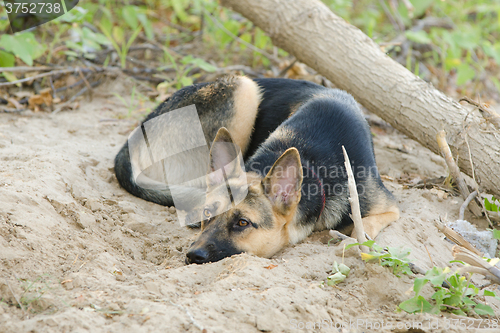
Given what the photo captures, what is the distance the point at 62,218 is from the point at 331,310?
6.77 ft

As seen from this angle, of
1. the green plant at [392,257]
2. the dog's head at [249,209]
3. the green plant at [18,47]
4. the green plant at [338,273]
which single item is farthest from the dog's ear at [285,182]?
the green plant at [18,47]

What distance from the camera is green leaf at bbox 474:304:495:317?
2.29m

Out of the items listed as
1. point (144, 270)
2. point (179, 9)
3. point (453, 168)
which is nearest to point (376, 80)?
point (453, 168)

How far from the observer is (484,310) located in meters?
2.30

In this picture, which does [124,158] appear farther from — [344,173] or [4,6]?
[4,6]

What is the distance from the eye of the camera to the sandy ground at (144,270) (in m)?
2.09

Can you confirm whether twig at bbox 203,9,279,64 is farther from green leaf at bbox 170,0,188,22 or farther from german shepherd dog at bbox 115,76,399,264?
german shepherd dog at bbox 115,76,399,264

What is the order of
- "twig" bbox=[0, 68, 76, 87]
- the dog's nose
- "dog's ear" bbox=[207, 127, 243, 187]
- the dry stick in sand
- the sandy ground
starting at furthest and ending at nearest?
"twig" bbox=[0, 68, 76, 87] < the dry stick in sand < "dog's ear" bbox=[207, 127, 243, 187] < the dog's nose < the sandy ground

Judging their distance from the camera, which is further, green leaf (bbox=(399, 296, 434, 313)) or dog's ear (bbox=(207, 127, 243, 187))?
dog's ear (bbox=(207, 127, 243, 187))

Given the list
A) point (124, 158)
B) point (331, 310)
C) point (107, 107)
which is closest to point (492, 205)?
point (331, 310)

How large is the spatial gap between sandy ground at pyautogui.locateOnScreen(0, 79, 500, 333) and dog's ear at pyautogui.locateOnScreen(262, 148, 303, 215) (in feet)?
1.20

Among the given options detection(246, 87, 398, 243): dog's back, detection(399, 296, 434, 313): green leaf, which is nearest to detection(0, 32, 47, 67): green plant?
detection(246, 87, 398, 243): dog's back

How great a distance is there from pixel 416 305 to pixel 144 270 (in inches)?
68.1

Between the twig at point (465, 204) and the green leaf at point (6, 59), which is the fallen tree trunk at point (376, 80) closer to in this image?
the twig at point (465, 204)
